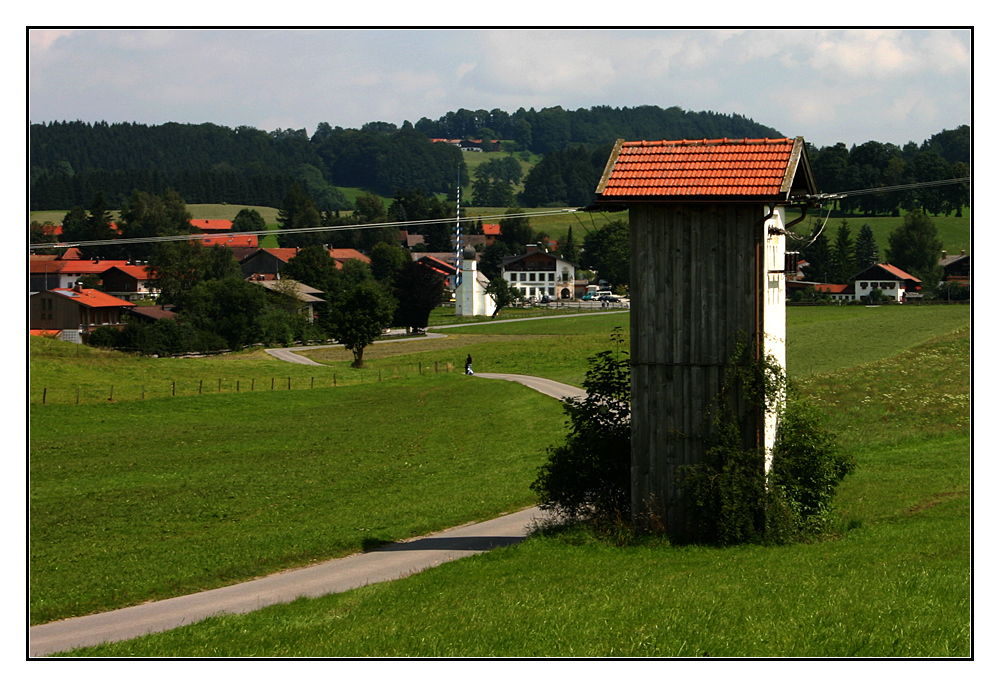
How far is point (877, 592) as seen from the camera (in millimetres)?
13125

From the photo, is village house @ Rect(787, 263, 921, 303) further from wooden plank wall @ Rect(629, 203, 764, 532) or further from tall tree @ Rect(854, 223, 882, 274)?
wooden plank wall @ Rect(629, 203, 764, 532)

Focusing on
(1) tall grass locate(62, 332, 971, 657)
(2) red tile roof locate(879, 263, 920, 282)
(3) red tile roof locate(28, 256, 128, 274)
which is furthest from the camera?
(3) red tile roof locate(28, 256, 128, 274)

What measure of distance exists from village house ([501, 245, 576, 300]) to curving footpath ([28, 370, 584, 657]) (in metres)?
136

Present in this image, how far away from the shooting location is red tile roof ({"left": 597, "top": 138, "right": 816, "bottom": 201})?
18.0 metres

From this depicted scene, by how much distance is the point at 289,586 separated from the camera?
18188 millimetres

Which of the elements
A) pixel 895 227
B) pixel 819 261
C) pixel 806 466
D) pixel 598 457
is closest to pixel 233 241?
pixel 819 261

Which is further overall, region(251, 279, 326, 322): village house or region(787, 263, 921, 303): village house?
region(251, 279, 326, 322): village house

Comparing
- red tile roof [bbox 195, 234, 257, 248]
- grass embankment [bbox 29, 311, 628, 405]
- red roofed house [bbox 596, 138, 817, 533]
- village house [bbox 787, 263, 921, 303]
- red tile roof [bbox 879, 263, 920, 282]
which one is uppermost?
red tile roof [bbox 195, 234, 257, 248]

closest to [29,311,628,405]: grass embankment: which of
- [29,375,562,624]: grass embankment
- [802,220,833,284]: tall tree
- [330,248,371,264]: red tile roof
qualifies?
[29,375,562,624]: grass embankment

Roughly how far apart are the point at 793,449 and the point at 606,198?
573cm

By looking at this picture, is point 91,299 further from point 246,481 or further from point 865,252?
point 865,252

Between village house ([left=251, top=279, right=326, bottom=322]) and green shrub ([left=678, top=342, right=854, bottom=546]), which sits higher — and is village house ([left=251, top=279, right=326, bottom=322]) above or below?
above

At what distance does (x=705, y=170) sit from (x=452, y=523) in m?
10.2

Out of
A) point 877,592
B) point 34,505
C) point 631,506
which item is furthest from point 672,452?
point 34,505
